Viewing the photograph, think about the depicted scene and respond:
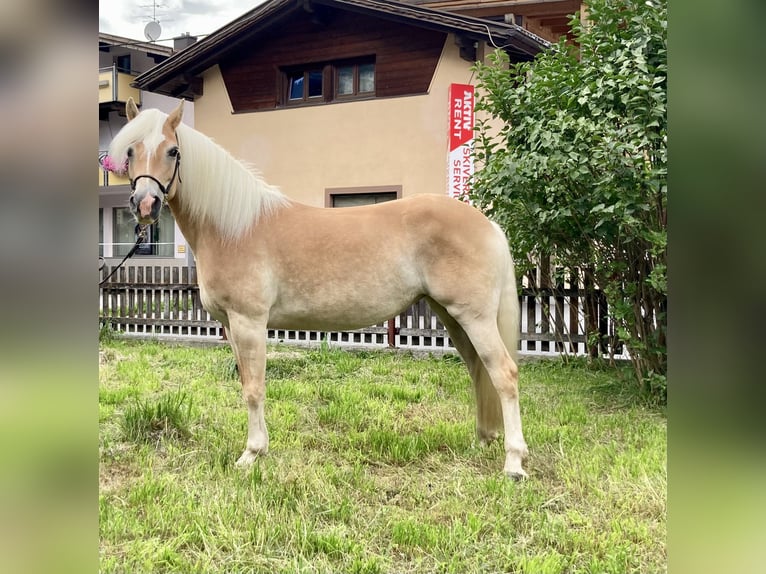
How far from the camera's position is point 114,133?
17.4 m

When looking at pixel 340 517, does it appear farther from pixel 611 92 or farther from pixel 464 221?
pixel 611 92

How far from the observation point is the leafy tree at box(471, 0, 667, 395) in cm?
394

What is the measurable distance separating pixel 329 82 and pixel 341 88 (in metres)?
0.27

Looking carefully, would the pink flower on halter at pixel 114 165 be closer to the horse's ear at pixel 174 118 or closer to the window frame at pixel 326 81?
the horse's ear at pixel 174 118

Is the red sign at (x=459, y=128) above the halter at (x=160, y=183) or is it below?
above

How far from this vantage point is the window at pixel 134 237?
1544 centimetres

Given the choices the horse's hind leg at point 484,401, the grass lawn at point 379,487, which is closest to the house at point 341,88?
the grass lawn at point 379,487

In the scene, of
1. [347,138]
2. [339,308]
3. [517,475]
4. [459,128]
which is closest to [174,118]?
[339,308]

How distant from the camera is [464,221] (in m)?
3.23

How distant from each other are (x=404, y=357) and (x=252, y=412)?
404 centimetres

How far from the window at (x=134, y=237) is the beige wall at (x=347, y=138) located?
4.45 meters
